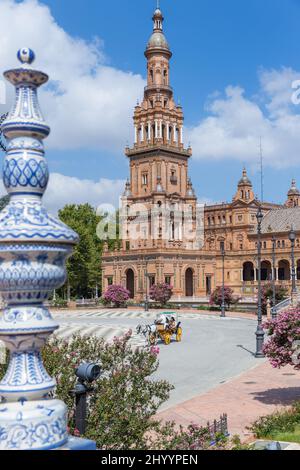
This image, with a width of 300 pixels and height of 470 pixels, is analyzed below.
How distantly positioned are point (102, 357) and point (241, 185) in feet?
253

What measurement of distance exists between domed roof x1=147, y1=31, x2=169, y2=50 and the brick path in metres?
67.3

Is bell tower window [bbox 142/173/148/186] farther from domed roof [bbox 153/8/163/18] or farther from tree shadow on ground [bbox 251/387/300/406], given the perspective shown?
tree shadow on ground [bbox 251/387/300/406]

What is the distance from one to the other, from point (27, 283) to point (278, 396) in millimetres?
13250

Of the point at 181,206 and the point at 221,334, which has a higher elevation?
the point at 181,206

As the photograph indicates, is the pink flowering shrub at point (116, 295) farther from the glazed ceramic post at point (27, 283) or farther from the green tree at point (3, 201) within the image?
the glazed ceramic post at point (27, 283)

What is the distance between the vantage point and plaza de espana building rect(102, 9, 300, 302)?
235 feet

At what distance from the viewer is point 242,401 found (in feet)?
51.9

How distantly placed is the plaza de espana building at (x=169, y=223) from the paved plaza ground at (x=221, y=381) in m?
37.5

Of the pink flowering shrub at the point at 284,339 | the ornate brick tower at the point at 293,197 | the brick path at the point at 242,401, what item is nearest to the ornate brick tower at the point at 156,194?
the ornate brick tower at the point at 293,197

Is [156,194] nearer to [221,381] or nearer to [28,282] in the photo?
[221,381]

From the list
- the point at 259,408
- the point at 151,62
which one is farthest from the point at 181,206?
the point at 259,408

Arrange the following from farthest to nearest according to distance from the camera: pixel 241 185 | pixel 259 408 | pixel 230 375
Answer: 1. pixel 241 185
2. pixel 230 375
3. pixel 259 408
